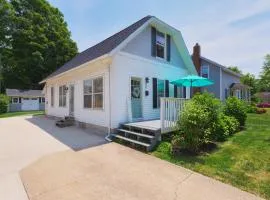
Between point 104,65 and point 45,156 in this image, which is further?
point 104,65

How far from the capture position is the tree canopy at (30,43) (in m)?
33.2

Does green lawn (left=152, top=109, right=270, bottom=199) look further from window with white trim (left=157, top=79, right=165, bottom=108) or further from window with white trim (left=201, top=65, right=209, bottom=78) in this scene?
window with white trim (left=201, top=65, right=209, bottom=78)

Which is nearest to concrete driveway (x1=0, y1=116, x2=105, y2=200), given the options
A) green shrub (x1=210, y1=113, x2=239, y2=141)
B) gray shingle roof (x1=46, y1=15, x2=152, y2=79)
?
gray shingle roof (x1=46, y1=15, x2=152, y2=79)

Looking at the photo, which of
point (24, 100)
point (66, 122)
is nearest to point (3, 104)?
point (24, 100)

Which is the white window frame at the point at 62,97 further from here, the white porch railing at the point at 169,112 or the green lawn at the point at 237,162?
the green lawn at the point at 237,162

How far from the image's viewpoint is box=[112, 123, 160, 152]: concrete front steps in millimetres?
6883

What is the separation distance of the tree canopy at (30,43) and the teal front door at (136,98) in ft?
92.0

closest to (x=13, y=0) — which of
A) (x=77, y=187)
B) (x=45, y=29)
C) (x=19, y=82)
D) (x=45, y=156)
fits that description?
(x=45, y=29)

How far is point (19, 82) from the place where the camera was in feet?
116

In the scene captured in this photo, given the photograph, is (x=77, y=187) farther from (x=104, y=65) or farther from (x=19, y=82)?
(x=19, y=82)

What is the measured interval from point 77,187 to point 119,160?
6.05ft

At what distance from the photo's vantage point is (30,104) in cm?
3306

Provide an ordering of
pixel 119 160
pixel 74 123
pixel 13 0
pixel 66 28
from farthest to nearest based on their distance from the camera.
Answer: pixel 66 28, pixel 13 0, pixel 74 123, pixel 119 160

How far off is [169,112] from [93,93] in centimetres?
421
